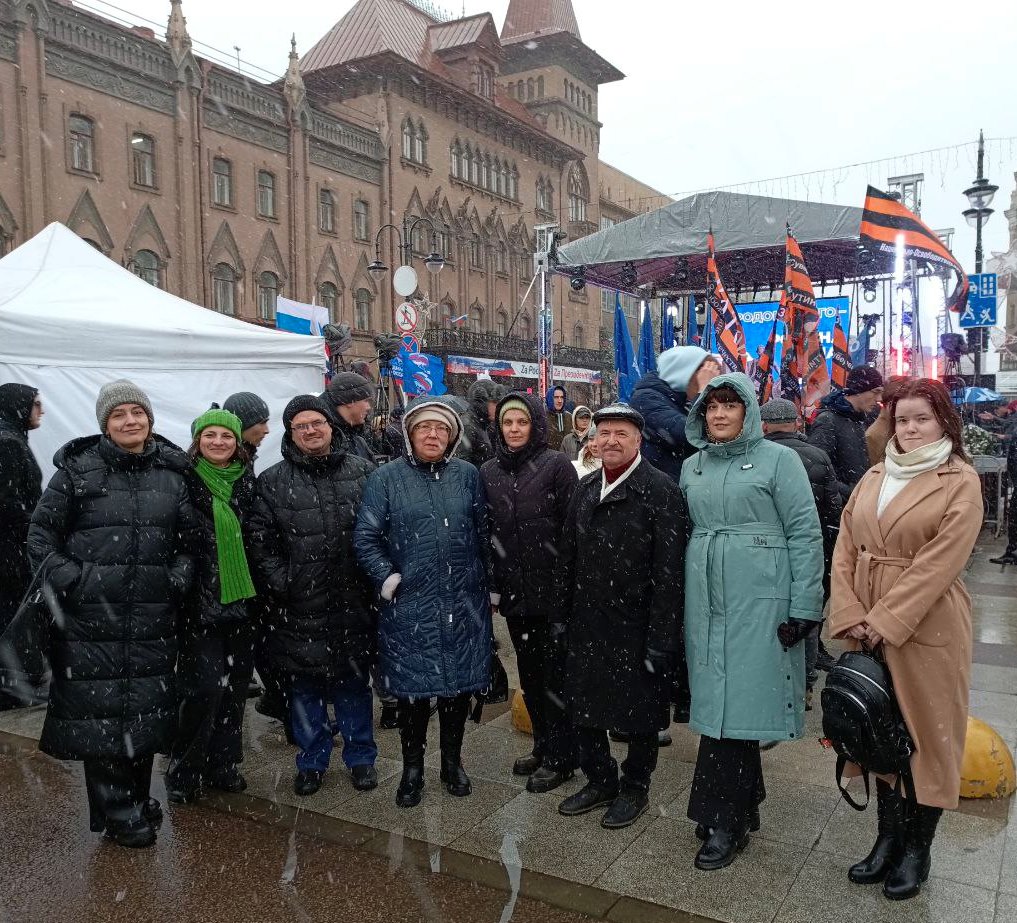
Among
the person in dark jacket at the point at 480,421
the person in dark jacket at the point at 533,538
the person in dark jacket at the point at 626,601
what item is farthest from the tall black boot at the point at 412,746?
the person in dark jacket at the point at 480,421

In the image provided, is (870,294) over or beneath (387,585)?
over

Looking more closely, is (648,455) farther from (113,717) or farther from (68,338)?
(68,338)

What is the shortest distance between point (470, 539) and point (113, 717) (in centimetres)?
175

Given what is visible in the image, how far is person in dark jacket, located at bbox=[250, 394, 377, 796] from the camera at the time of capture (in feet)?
13.9

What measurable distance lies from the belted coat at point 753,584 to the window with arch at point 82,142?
24.4 m

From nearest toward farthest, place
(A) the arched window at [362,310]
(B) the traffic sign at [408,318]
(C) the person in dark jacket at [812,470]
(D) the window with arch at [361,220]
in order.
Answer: (C) the person in dark jacket at [812,470] → (B) the traffic sign at [408,318] → (D) the window with arch at [361,220] → (A) the arched window at [362,310]

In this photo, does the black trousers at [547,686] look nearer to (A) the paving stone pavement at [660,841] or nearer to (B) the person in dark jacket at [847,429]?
(A) the paving stone pavement at [660,841]

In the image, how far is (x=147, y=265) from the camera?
2531cm

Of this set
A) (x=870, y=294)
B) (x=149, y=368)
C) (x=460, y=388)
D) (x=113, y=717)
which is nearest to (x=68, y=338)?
(x=149, y=368)

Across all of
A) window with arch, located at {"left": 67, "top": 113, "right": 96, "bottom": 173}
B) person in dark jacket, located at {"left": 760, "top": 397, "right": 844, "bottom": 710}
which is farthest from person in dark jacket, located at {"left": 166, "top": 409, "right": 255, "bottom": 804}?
window with arch, located at {"left": 67, "top": 113, "right": 96, "bottom": 173}

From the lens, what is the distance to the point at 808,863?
357cm

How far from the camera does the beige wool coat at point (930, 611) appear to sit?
3.15 metres

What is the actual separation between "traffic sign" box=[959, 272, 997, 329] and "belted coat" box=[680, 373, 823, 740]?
1434cm

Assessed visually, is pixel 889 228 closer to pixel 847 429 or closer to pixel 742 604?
pixel 847 429
